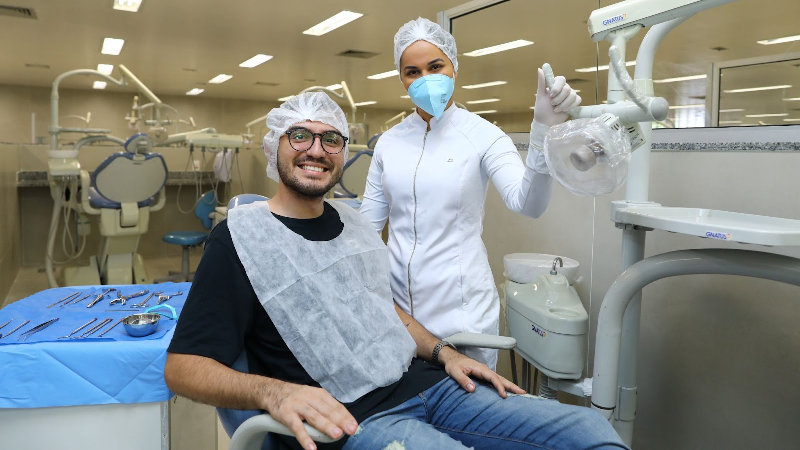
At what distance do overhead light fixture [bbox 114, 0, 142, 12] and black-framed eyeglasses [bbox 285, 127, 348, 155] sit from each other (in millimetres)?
5057

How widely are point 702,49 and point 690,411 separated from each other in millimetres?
2802

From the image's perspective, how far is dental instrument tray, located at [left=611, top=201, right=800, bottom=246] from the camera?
921mm

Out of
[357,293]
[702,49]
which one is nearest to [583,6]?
[702,49]

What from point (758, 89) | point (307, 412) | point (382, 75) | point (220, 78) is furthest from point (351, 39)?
point (307, 412)

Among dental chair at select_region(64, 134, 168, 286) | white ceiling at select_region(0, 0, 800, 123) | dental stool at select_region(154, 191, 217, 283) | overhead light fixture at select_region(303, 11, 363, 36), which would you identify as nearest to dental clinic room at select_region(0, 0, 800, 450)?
white ceiling at select_region(0, 0, 800, 123)

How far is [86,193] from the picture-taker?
3.80 metres

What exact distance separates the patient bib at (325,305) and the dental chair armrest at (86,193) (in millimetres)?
3199

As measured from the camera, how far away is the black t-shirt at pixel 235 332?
96 cm

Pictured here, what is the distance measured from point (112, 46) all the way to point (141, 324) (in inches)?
296

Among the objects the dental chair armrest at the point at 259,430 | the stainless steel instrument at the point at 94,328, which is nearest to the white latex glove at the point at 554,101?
the dental chair armrest at the point at 259,430

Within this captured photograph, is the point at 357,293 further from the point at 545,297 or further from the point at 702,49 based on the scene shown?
the point at 702,49

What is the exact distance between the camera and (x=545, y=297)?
5.59 feet

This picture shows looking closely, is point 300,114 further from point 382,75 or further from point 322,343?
point 382,75

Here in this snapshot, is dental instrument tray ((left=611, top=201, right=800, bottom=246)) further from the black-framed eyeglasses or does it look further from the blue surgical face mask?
the black-framed eyeglasses
